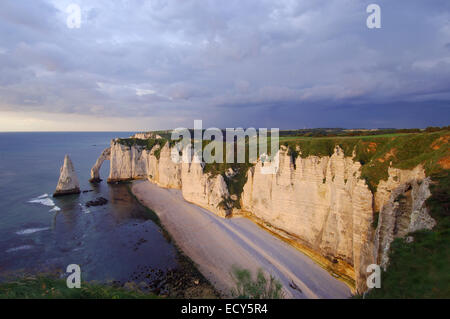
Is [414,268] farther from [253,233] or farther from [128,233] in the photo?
[128,233]

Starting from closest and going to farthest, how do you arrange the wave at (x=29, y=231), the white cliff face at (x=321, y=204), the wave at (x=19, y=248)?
the white cliff face at (x=321, y=204), the wave at (x=19, y=248), the wave at (x=29, y=231)

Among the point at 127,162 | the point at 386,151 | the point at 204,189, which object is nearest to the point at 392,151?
the point at 386,151

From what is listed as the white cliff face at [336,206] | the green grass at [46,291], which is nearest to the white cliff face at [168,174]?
the white cliff face at [336,206]

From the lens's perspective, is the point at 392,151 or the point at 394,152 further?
the point at 392,151

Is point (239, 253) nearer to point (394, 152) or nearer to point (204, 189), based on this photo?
point (204, 189)

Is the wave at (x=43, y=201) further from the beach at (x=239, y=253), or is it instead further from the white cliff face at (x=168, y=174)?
the beach at (x=239, y=253)

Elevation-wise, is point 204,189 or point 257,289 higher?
point 257,289
